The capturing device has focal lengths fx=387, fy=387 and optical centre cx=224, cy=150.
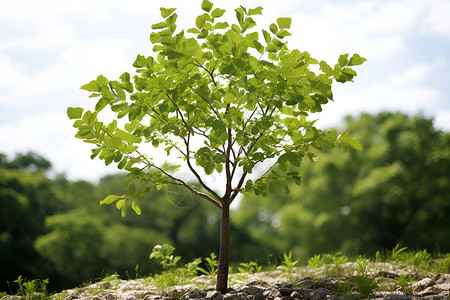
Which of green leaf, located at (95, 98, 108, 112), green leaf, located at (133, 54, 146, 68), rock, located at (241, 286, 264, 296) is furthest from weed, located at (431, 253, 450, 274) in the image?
green leaf, located at (95, 98, 108, 112)

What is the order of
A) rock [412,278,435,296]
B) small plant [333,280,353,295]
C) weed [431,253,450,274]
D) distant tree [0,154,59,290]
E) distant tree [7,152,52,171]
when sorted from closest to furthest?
small plant [333,280,353,295] → rock [412,278,435,296] → weed [431,253,450,274] → distant tree [0,154,59,290] → distant tree [7,152,52,171]

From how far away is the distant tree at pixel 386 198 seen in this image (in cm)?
1619

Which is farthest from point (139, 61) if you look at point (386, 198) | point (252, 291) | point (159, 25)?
point (386, 198)

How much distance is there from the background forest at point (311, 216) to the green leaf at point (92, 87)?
11502 mm

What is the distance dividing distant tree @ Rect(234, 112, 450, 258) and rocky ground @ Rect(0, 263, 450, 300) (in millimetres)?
10455

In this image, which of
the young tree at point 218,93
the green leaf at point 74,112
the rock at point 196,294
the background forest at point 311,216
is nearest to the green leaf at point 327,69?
the young tree at point 218,93

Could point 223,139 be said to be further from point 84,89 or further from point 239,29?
point 84,89

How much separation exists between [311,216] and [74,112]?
631 inches

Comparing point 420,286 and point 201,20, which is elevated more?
point 201,20

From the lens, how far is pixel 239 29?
347 cm

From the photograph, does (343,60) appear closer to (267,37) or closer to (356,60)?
(356,60)

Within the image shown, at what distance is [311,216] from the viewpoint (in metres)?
18.2

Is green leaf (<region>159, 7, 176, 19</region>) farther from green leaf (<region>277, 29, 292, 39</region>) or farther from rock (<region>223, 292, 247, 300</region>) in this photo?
rock (<region>223, 292, 247, 300</region>)

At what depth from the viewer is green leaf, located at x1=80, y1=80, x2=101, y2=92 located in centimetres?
345
